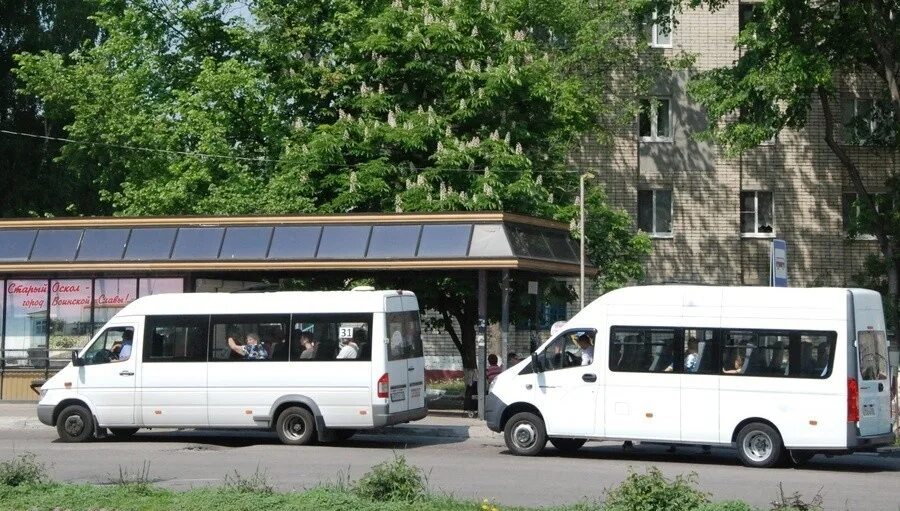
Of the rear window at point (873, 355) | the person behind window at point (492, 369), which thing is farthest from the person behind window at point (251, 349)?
the rear window at point (873, 355)

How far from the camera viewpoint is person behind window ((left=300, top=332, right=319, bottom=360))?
22.0m

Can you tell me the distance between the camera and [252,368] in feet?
72.9

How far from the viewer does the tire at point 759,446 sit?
61.8ft

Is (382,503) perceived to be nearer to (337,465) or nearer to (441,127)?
(337,465)

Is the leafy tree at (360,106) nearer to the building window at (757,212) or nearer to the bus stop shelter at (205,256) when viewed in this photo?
the bus stop shelter at (205,256)

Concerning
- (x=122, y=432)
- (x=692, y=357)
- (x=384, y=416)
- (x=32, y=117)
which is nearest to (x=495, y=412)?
(x=384, y=416)

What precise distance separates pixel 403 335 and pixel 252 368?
2572 mm

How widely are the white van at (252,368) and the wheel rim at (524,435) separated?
223 cm

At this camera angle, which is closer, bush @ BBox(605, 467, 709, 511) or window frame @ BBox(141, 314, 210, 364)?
bush @ BBox(605, 467, 709, 511)

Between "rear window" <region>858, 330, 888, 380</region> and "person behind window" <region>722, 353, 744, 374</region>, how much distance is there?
1.64m

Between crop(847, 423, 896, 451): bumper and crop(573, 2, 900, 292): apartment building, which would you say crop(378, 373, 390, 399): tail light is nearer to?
crop(847, 423, 896, 451): bumper

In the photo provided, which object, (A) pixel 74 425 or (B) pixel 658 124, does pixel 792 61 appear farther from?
(A) pixel 74 425

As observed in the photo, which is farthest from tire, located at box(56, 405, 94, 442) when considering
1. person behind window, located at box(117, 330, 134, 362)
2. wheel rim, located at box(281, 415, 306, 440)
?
wheel rim, located at box(281, 415, 306, 440)

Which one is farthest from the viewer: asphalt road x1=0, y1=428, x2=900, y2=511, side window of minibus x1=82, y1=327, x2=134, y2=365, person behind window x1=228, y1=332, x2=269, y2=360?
side window of minibus x1=82, y1=327, x2=134, y2=365
